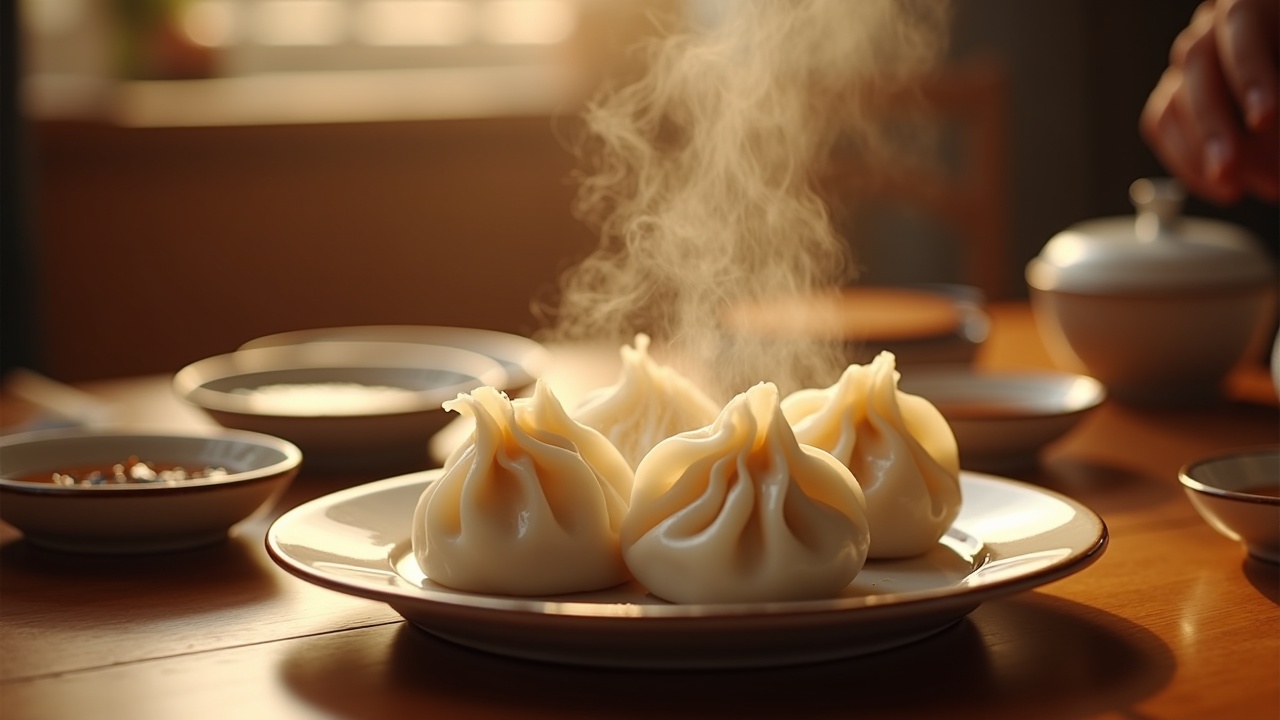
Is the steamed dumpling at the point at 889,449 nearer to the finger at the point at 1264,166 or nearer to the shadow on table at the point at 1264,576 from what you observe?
the shadow on table at the point at 1264,576

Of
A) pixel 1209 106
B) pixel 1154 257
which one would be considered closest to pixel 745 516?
pixel 1154 257

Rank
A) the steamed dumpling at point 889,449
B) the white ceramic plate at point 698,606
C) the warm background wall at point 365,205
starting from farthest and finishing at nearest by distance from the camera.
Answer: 1. the warm background wall at point 365,205
2. the steamed dumpling at point 889,449
3. the white ceramic plate at point 698,606

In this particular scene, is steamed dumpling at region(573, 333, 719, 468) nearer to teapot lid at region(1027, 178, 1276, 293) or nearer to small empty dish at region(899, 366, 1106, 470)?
small empty dish at region(899, 366, 1106, 470)

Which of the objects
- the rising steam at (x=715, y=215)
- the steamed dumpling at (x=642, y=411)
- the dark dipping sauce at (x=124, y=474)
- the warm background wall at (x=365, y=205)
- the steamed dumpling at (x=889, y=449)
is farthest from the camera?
the warm background wall at (x=365, y=205)

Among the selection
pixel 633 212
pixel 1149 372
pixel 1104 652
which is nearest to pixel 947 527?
pixel 1104 652

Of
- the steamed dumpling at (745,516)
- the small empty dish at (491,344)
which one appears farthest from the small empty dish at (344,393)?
the steamed dumpling at (745,516)

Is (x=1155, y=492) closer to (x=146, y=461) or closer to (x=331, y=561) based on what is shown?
(x=331, y=561)

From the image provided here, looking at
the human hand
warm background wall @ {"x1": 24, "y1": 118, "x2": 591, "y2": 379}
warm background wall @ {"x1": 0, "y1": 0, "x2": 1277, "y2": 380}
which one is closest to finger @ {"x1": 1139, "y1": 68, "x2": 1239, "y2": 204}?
the human hand
